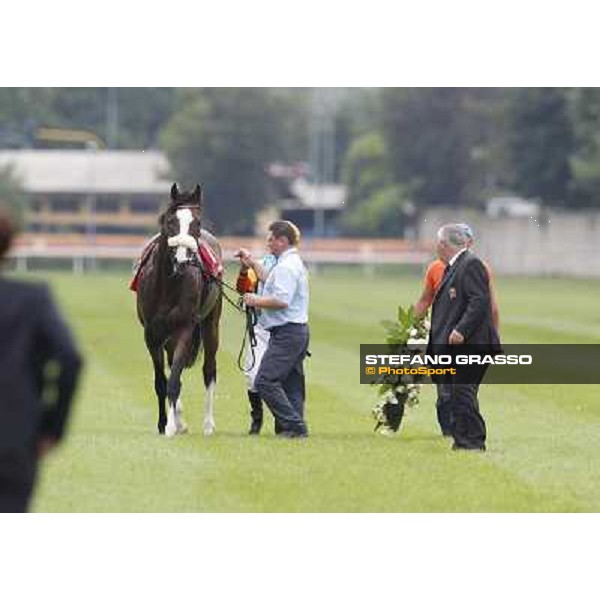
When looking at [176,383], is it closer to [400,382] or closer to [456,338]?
[400,382]

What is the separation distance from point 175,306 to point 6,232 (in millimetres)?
11467

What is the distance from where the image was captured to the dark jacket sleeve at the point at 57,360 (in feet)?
33.1

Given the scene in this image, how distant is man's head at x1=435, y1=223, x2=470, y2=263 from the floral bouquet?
161cm

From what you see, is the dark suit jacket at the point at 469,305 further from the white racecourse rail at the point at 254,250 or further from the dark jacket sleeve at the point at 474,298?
the white racecourse rail at the point at 254,250

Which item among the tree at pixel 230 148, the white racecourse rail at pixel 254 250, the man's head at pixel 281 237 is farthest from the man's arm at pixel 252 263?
the tree at pixel 230 148

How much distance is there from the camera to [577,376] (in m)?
30.6

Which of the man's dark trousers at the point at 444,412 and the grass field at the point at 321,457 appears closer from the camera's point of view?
the grass field at the point at 321,457

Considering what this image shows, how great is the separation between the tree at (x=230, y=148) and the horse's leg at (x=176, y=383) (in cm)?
9583

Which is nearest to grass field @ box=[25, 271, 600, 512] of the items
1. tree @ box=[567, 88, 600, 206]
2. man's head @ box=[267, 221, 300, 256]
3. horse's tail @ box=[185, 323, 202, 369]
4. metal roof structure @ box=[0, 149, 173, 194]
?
horse's tail @ box=[185, 323, 202, 369]

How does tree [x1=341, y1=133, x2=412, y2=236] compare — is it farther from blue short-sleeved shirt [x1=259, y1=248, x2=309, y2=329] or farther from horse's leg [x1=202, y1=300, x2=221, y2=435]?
blue short-sleeved shirt [x1=259, y1=248, x2=309, y2=329]

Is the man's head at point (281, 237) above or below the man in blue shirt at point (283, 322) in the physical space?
above

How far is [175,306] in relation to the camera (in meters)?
21.6

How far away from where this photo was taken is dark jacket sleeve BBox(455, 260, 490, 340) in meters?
19.4

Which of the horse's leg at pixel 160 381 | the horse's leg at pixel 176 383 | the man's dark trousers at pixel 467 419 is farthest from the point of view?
the horse's leg at pixel 160 381
